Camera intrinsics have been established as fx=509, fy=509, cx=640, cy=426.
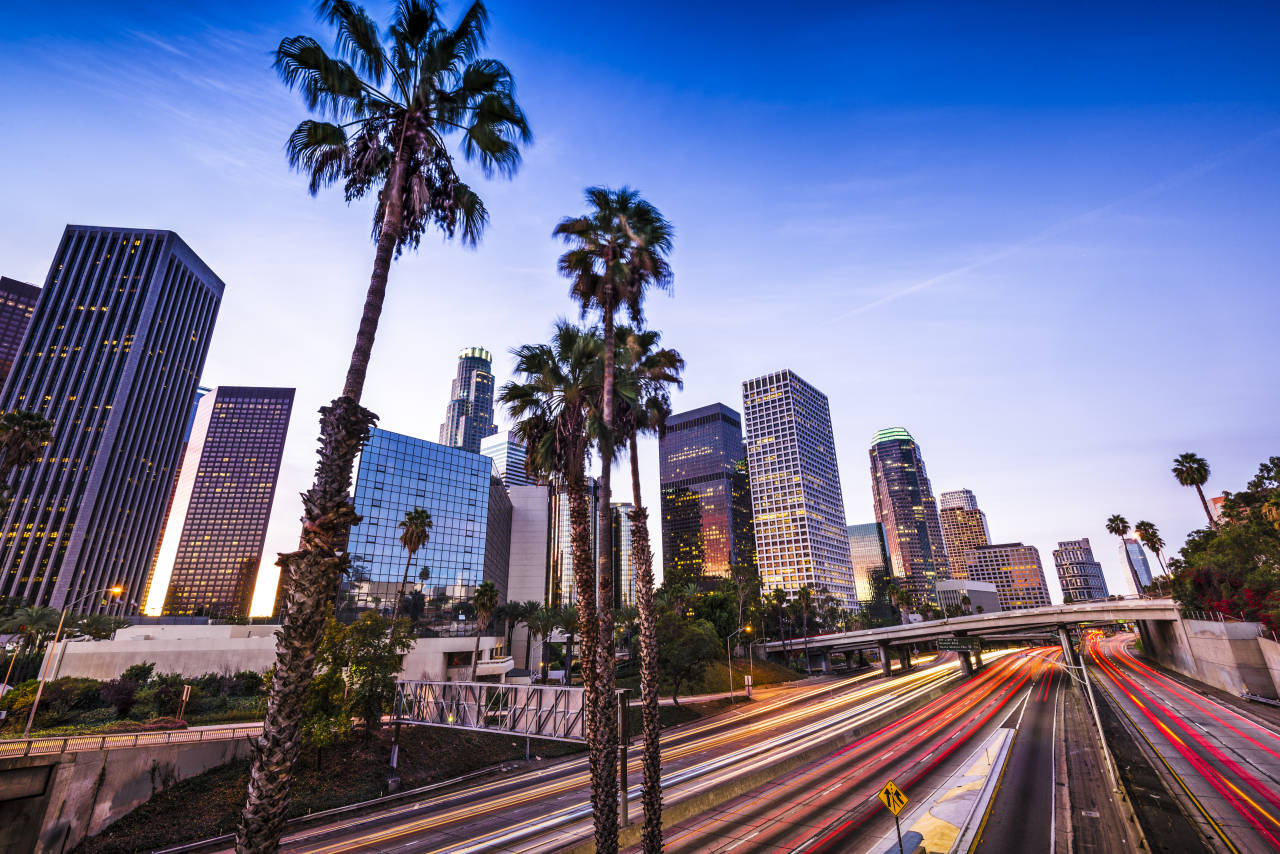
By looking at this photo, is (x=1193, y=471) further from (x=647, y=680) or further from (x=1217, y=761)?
(x=647, y=680)

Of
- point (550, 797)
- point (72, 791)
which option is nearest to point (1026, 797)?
point (550, 797)

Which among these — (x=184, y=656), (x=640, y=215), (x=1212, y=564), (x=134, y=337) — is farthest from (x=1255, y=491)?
(x=134, y=337)

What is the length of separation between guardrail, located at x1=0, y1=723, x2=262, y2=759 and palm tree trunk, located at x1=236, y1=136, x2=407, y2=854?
949 inches

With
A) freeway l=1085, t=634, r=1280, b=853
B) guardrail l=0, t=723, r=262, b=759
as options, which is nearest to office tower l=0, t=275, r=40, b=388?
guardrail l=0, t=723, r=262, b=759

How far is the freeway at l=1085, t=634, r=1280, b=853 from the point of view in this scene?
18000 millimetres

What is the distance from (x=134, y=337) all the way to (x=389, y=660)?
14987cm

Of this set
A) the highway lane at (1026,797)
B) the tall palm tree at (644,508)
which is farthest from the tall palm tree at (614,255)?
the highway lane at (1026,797)

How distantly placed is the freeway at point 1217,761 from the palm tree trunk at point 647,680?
62.4 ft

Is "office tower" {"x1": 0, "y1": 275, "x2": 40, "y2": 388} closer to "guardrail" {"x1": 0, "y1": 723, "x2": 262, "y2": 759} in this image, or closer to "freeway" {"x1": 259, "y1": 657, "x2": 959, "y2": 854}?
"guardrail" {"x1": 0, "y1": 723, "x2": 262, "y2": 759}

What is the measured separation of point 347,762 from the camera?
32125 millimetres

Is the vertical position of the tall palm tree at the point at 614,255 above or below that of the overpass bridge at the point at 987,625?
above

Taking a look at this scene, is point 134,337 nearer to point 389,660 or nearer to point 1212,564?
point 389,660

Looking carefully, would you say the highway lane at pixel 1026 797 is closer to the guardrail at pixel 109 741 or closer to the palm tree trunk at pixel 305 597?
the palm tree trunk at pixel 305 597

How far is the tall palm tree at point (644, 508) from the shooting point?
1351cm
